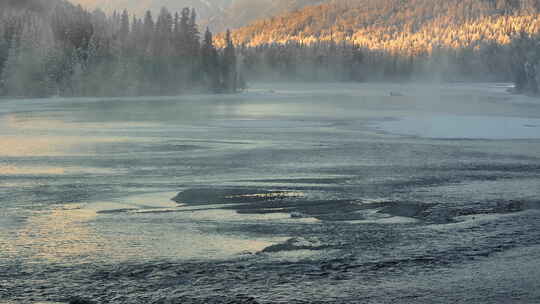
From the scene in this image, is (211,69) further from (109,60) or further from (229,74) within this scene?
(109,60)

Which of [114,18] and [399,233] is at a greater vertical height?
[114,18]

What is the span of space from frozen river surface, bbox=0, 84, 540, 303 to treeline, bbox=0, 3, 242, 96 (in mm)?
75866

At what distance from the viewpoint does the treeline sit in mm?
106500

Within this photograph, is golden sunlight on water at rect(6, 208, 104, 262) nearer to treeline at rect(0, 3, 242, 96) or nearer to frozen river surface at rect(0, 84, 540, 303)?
frozen river surface at rect(0, 84, 540, 303)

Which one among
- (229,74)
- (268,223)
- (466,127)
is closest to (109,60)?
(229,74)

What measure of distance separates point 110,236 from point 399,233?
5896mm

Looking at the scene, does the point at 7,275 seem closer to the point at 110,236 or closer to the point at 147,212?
the point at 110,236

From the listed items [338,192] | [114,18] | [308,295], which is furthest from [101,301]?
[114,18]

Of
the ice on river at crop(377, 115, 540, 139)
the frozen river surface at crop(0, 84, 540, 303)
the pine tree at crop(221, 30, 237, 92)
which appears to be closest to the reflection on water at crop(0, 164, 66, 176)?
the frozen river surface at crop(0, 84, 540, 303)

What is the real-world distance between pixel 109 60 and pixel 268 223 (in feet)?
342

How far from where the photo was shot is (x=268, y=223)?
54.2 ft

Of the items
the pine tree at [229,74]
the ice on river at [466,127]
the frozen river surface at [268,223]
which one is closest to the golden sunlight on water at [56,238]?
the frozen river surface at [268,223]

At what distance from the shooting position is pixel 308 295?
1142 cm

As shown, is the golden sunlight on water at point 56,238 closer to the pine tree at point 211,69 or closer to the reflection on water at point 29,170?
the reflection on water at point 29,170
